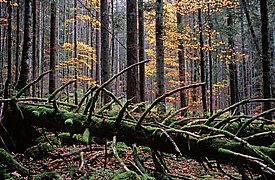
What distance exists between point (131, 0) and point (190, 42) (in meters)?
6.13

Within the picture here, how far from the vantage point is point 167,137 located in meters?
2.93

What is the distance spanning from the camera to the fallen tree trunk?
3.03 meters

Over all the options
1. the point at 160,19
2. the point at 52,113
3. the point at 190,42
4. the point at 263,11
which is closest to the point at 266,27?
the point at 263,11

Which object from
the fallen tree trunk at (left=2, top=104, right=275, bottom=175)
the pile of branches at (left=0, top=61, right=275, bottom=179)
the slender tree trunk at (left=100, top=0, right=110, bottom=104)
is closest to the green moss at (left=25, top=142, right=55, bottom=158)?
the pile of branches at (left=0, top=61, right=275, bottom=179)

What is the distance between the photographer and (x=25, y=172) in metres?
4.34

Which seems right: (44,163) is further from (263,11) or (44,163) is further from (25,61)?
(263,11)

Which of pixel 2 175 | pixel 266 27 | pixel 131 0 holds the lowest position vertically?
pixel 2 175

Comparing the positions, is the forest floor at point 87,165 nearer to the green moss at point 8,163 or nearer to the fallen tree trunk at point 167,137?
the green moss at point 8,163

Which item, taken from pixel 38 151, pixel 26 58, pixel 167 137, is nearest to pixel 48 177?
pixel 38 151

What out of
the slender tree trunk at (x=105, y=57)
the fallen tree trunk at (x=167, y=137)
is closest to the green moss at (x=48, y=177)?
the fallen tree trunk at (x=167, y=137)

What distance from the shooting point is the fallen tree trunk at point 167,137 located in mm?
3031

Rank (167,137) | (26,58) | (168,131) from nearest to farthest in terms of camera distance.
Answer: (167,137) < (168,131) < (26,58)

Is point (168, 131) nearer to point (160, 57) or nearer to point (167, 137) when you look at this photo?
point (167, 137)

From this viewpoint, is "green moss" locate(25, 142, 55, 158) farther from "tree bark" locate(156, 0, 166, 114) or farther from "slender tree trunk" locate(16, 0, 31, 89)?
"tree bark" locate(156, 0, 166, 114)
